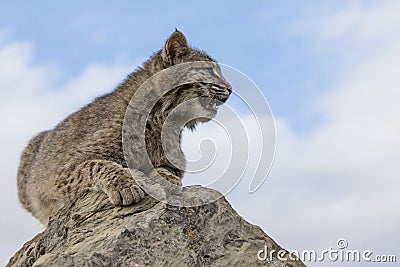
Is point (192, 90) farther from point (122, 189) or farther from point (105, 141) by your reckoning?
point (122, 189)

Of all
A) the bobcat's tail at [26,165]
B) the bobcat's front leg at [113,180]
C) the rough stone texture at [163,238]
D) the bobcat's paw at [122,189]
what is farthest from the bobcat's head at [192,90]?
the bobcat's tail at [26,165]

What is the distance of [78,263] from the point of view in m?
5.02

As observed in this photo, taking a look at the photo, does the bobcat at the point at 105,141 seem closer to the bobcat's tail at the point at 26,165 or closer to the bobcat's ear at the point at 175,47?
the bobcat's ear at the point at 175,47

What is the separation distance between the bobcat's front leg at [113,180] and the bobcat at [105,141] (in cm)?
1

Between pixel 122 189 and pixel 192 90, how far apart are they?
1978 mm

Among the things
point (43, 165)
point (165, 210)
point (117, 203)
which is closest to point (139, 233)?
point (165, 210)

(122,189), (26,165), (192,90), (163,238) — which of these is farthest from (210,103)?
(26,165)

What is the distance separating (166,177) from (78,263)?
1.73 meters

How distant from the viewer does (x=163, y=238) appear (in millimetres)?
5293

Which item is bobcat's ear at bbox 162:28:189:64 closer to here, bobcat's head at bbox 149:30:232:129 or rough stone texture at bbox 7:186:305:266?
bobcat's head at bbox 149:30:232:129

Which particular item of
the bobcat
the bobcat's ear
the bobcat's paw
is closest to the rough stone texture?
the bobcat's paw

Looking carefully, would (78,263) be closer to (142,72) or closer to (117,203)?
(117,203)

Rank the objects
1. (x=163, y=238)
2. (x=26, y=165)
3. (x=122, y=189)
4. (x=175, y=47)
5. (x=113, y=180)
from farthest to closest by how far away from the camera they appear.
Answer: (x=26, y=165), (x=175, y=47), (x=113, y=180), (x=122, y=189), (x=163, y=238)

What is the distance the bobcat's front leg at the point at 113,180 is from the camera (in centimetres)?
587
